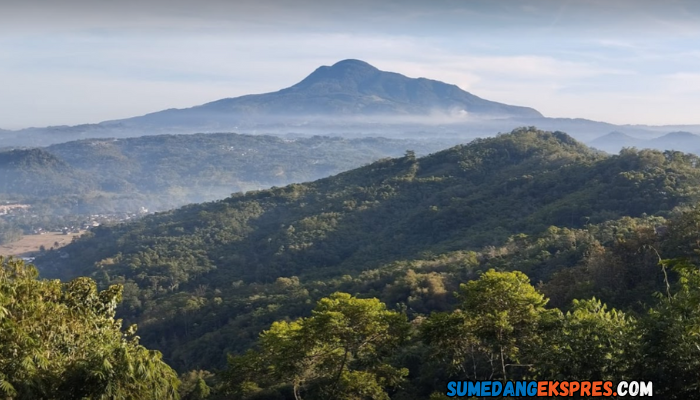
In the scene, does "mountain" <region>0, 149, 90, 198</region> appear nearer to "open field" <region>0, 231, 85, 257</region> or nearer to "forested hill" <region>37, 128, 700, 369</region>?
"open field" <region>0, 231, 85, 257</region>

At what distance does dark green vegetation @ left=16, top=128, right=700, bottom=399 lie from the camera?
9984 mm

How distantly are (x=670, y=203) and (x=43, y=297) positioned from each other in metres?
35.8

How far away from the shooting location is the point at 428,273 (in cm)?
3062

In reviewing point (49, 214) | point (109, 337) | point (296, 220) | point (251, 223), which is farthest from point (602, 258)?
point (49, 214)

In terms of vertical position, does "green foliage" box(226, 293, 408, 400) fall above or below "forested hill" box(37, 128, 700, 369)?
above

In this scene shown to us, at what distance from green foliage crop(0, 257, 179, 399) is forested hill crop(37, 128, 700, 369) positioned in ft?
50.4

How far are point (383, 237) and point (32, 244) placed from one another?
80719 mm

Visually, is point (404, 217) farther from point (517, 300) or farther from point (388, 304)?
point (517, 300)

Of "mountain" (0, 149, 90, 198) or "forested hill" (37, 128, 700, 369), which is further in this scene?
"mountain" (0, 149, 90, 198)

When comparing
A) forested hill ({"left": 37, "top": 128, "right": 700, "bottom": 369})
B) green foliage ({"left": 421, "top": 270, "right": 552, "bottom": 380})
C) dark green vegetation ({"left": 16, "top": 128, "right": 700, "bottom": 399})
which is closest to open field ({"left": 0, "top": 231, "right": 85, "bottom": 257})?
dark green vegetation ({"left": 16, "top": 128, "right": 700, "bottom": 399})

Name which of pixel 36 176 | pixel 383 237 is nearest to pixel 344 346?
pixel 383 237

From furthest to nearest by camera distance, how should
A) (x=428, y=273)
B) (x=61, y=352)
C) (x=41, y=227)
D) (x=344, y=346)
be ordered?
(x=41, y=227) → (x=428, y=273) → (x=344, y=346) → (x=61, y=352)

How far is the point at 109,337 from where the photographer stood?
25.9 feet

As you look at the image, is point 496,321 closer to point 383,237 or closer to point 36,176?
point 383,237
